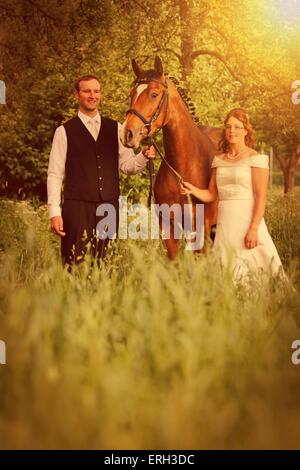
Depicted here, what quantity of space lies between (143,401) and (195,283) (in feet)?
4.05

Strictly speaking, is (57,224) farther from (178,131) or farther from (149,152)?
(178,131)

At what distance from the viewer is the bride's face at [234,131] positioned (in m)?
6.25

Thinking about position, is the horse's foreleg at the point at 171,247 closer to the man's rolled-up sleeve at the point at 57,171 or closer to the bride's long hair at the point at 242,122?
the bride's long hair at the point at 242,122

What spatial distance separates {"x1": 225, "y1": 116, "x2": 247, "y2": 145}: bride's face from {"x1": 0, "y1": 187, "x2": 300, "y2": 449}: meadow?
1897mm

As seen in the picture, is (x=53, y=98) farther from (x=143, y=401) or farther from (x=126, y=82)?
(x=143, y=401)

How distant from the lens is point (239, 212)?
6.45m

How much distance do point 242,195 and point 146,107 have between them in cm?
120

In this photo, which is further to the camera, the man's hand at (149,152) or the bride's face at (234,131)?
the man's hand at (149,152)

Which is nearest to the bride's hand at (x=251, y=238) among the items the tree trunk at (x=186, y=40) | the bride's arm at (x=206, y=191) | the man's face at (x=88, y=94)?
the bride's arm at (x=206, y=191)

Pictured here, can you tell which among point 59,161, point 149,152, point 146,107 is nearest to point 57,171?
point 59,161

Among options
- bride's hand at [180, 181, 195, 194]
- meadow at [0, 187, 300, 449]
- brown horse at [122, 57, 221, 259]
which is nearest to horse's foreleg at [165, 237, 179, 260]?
brown horse at [122, 57, 221, 259]

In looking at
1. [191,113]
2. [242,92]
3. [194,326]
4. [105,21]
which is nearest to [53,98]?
[105,21]

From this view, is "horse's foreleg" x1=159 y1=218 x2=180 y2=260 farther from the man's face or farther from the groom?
the man's face
